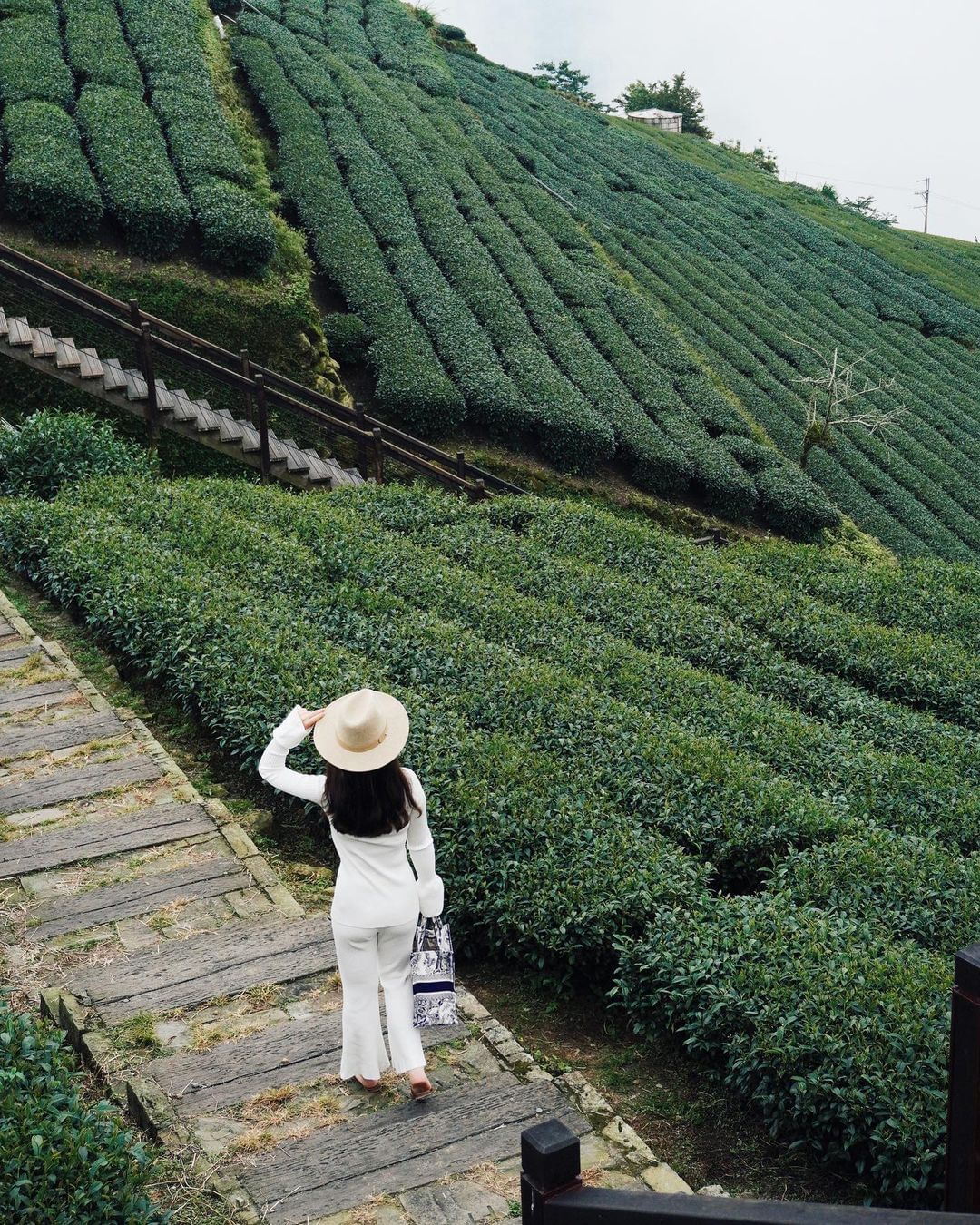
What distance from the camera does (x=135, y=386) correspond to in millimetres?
15320

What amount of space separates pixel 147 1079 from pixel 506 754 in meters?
3.16

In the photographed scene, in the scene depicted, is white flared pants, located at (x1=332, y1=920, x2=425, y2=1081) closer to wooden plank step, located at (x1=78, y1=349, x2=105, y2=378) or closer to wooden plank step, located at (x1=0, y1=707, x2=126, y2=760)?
wooden plank step, located at (x1=0, y1=707, x2=126, y2=760)

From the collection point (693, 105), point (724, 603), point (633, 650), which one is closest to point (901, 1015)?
point (633, 650)

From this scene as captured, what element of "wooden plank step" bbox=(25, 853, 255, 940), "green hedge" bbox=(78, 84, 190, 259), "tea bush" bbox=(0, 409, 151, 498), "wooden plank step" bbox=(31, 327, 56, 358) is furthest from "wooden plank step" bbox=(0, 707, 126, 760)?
"green hedge" bbox=(78, 84, 190, 259)

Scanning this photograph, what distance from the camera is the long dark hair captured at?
4.59m

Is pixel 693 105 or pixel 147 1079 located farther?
pixel 693 105

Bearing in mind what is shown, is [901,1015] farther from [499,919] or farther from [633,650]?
[633,650]

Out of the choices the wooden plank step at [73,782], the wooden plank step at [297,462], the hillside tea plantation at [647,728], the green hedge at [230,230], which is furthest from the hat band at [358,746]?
the green hedge at [230,230]

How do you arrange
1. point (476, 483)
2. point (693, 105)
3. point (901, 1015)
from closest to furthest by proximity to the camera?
point (901, 1015) → point (476, 483) → point (693, 105)

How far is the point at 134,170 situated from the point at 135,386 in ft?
21.9

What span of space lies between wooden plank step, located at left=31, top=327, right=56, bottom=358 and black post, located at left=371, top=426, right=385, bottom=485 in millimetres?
4338

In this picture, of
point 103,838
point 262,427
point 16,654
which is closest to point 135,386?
point 262,427

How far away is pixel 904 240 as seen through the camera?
50000 millimetres

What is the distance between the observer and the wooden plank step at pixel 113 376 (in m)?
15.1
